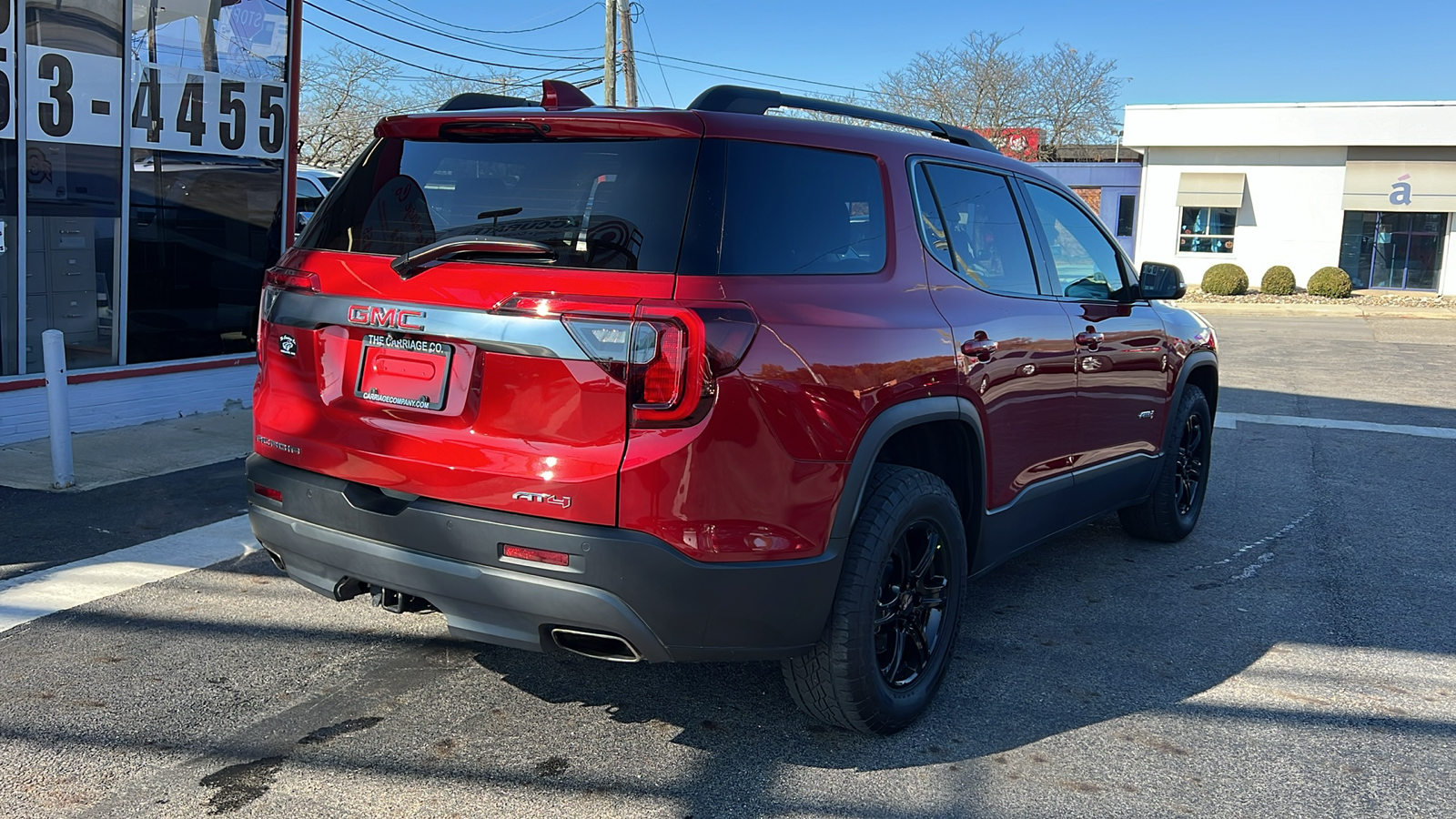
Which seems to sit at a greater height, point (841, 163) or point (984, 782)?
point (841, 163)

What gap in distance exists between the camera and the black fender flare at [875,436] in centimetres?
317

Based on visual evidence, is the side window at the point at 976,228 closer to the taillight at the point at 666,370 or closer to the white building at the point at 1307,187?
the taillight at the point at 666,370

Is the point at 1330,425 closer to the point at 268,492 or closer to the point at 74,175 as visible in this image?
the point at 268,492

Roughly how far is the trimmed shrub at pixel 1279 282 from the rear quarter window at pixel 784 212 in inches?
1205

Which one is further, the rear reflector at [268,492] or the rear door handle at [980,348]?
the rear door handle at [980,348]

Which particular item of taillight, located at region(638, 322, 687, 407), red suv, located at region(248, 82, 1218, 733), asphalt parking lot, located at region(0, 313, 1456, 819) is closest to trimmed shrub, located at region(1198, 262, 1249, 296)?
asphalt parking lot, located at region(0, 313, 1456, 819)

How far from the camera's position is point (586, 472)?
9.42ft

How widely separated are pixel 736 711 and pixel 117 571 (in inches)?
114

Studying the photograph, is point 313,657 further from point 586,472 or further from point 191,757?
point 586,472

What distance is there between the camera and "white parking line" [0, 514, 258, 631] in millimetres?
4449

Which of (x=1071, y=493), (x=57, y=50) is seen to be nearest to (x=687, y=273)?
(x=1071, y=493)

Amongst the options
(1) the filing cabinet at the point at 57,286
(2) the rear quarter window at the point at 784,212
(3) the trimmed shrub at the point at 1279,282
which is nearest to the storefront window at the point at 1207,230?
(3) the trimmed shrub at the point at 1279,282

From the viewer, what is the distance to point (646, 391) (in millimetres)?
2852

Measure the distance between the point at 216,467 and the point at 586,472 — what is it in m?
4.80
